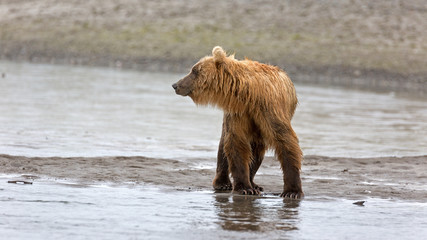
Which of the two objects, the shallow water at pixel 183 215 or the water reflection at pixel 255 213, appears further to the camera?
the water reflection at pixel 255 213

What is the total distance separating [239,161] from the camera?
9.24 meters

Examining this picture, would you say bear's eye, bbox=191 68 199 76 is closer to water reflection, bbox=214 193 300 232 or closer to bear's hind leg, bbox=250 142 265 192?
bear's hind leg, bbox=250 142 265 192

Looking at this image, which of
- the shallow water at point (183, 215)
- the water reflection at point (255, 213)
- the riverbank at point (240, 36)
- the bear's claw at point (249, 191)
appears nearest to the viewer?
the shallow water at point (183, 215)

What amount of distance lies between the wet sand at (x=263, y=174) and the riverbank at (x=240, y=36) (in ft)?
63.5

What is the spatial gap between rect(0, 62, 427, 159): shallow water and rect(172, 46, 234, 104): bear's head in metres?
3.51

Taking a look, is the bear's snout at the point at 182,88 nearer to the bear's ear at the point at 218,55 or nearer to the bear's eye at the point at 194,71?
the bear's eye at the point at 194,71

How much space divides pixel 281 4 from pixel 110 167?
106ft

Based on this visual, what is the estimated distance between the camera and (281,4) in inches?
1657

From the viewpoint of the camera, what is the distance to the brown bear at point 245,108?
29.5 feet

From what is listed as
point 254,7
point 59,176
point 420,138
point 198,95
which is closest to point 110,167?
point 59,176

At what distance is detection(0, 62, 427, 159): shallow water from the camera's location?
44.2ft

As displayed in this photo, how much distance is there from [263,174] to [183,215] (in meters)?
3.67

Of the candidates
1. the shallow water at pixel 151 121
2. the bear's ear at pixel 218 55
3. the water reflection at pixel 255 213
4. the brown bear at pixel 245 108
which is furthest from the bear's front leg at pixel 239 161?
the shallow water at pixel 151 121

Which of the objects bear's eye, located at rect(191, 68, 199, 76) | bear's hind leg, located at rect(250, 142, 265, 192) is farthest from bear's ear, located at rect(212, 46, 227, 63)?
bear's hind leg, located at rect(250, 142, 265, 192)
